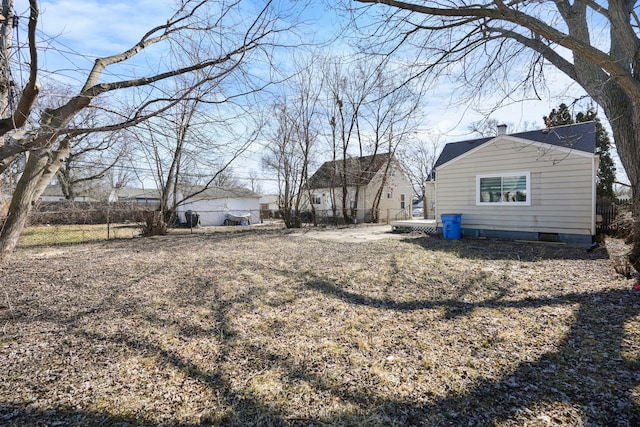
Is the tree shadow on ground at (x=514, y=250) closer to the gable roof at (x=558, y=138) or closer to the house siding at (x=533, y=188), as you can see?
the house siding at (x=533, y=188)

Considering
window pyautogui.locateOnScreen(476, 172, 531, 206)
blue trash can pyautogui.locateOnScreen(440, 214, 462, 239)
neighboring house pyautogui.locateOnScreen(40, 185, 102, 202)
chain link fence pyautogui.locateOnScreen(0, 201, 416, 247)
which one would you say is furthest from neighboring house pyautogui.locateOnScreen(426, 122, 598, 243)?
neighboring house pyautogui.locateOnScreen(40, 185, 102, 202)

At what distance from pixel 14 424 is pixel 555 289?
6.09 meters

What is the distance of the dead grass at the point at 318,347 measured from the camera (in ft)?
6.70

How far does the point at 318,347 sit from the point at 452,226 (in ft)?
28.9

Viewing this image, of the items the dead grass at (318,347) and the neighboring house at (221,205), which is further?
the neighboring house at (221,205)

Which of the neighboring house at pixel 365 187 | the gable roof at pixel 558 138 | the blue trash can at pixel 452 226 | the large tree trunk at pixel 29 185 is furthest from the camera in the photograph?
the neighboring house at pixel 365 187

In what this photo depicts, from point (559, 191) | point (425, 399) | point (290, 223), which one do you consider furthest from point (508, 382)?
point (290, 223)

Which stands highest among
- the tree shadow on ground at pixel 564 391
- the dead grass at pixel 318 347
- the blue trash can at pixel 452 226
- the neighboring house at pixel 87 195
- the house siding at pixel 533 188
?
the neighboring house at pixel 87 195

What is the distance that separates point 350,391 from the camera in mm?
2252

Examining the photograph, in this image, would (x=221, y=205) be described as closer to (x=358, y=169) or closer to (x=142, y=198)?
(x=142, y=198)

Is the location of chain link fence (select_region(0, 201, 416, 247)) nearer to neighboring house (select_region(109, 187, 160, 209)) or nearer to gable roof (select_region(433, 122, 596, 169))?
neighboring house (select_region(109, 187, 160, 209))

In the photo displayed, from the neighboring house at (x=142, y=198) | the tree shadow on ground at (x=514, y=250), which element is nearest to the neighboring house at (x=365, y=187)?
the neighboring house at (x=142, y=198)

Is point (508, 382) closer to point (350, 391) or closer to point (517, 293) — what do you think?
point (350, 391)

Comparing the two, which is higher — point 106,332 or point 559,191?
point 559,191
